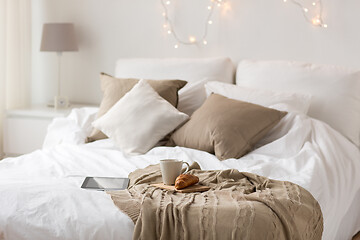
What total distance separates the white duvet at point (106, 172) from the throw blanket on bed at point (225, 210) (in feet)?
0.27

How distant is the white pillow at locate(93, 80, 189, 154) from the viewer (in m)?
2.98

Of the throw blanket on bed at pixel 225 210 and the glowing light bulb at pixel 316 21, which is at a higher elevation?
the glowing light bulb at pixel 316 21

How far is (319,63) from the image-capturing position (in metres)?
3.48

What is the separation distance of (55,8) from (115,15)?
1.69ft

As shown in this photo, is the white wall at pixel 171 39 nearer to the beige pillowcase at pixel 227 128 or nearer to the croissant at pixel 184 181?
the beige pillowcase at pixel 227 128

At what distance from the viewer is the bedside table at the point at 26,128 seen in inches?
150

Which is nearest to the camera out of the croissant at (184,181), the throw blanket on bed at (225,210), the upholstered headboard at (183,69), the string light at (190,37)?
the throw blanket on bed at (225,210)

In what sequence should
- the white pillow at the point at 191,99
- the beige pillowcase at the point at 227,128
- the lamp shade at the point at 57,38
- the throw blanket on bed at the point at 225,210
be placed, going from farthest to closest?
the lamp shade at the point at 57,38, the white pillow at the point at 191,99, the beige pillowcase at the point at 227,128, the throw blanket on bed at the point at 225,210

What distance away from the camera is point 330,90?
325cm

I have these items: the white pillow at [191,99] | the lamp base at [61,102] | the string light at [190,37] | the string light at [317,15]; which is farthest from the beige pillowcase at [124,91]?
the string light at [317,15]

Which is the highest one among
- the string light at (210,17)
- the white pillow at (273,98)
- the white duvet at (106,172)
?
the string light at (210,17)

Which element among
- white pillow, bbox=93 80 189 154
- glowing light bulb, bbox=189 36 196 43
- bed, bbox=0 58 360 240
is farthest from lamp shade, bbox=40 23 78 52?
white pillow, bbox=93 80 189 154

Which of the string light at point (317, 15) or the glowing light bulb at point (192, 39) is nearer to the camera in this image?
the string light at point (317, 15)

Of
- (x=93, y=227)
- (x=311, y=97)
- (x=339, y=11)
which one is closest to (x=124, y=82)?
(x=311, y=97)
